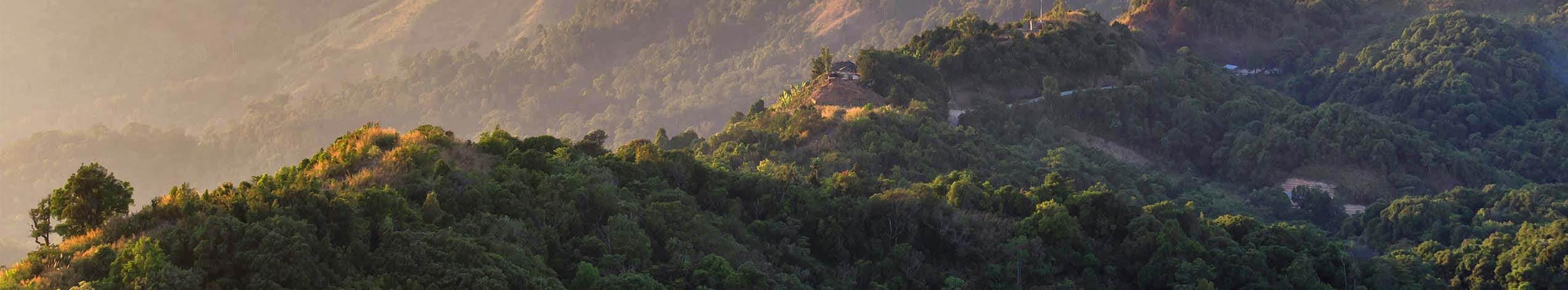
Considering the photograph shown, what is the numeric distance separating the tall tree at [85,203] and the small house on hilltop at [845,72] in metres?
28.4

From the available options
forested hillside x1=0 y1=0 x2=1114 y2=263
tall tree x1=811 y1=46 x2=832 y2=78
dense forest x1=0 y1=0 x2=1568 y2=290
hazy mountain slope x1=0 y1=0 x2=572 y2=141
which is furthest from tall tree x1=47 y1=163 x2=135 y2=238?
hazy mountain slope x1=0 y1=0 x2=572 y2=141

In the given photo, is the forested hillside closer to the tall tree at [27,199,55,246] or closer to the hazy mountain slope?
the hazy mountain slope

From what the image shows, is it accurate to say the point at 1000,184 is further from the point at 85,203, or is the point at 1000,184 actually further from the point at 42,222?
the point at 42,222

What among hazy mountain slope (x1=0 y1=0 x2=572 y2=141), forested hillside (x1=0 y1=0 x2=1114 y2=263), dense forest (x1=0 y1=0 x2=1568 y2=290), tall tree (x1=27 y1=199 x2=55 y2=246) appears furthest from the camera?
hazy mountain slope (x1=0 y1=0 x2=572 y2=141)

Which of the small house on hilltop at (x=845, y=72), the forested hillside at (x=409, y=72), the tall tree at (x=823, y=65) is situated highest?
the forested hillside at (x=409, y=72)

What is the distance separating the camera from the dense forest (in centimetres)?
1911

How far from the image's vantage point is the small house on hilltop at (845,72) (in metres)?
45.9

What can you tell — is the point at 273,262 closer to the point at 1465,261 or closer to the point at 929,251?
the point at 929,251

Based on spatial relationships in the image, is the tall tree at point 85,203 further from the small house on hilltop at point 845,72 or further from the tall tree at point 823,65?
the tall tree at point 823,65

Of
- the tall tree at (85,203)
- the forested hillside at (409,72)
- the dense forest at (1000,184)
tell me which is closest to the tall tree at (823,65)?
the dense forest at (1000,184)

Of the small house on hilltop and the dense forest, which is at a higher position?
the small house on hilltop

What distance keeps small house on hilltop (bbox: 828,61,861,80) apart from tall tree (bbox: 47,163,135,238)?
28.4 m

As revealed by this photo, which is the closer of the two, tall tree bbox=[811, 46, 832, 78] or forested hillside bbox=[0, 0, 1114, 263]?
tall tree bbox=[811, 46, 832, 78]

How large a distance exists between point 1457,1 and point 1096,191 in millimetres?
50240
